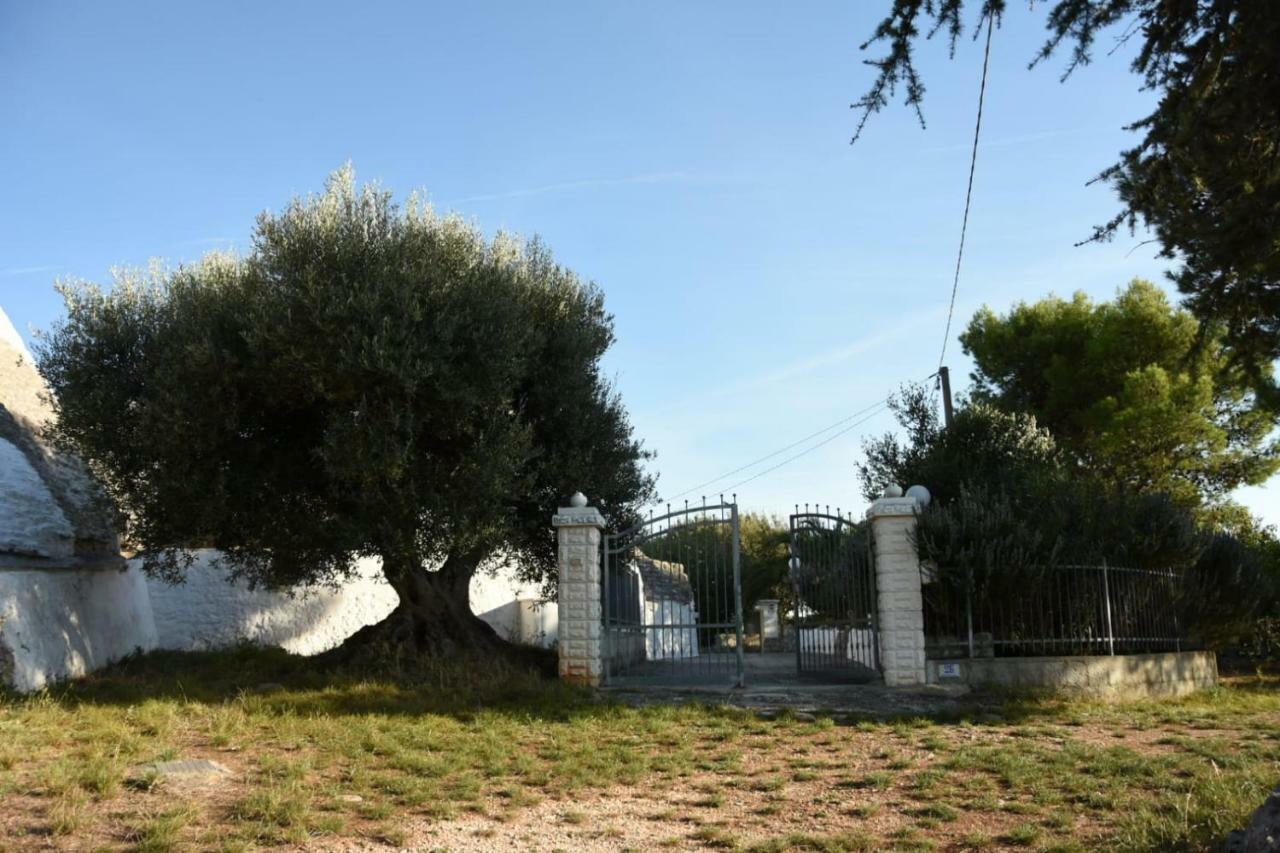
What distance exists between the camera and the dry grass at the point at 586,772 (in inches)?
238

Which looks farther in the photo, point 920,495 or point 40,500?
point 920,495

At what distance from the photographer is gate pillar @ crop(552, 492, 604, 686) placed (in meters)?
12.0

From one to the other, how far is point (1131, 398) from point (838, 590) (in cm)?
1216

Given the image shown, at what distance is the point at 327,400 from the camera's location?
11.5 metres

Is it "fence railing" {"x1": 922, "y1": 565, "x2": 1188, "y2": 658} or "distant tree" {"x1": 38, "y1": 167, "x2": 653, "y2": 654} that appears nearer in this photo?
"distant tree" {"x1": 38, "y1": 167, "x2": 653, "y2": 654}

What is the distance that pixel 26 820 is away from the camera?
6.09m

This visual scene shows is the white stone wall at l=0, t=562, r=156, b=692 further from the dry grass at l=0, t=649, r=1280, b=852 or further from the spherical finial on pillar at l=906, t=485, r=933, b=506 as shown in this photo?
the spherical finial on pillar at l=906, t=485, r=933, b=506

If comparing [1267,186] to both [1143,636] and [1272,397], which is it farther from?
[1143,636]

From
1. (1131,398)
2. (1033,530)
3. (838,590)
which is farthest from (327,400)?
(1131,398)

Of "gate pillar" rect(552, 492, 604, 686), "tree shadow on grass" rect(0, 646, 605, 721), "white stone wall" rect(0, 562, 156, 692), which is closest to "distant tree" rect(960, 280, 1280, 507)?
"gate pillar" rect(552, 492, 604, 686)

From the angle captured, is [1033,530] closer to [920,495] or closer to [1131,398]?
[920,495]

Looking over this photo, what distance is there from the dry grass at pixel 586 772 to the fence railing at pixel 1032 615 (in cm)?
118

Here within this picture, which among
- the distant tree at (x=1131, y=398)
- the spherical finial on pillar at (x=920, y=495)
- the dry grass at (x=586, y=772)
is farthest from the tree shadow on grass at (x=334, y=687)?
the distant tree at (x=1131, y=398)

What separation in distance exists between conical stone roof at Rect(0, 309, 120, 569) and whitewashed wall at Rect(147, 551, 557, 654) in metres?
1.68
